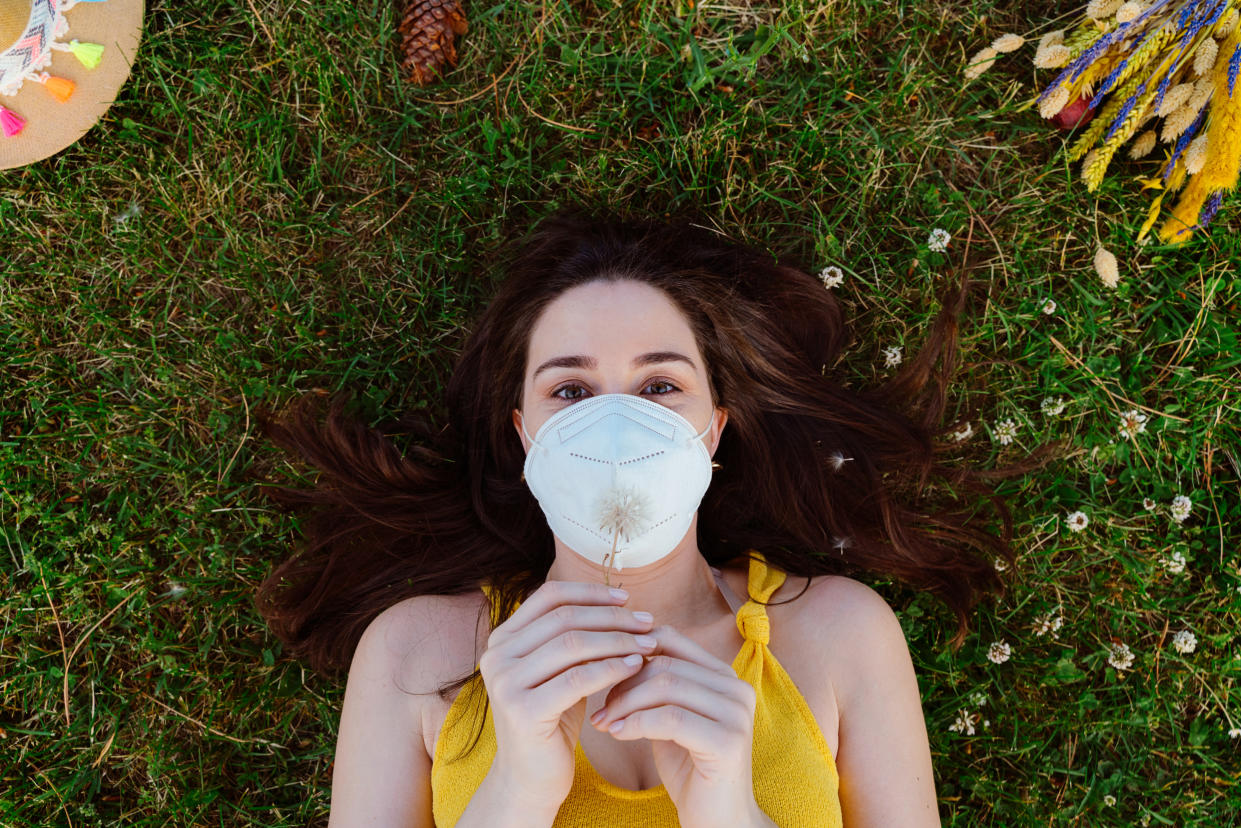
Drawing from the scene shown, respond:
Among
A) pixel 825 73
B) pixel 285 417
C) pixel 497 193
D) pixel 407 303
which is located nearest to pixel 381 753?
pixel 285 417

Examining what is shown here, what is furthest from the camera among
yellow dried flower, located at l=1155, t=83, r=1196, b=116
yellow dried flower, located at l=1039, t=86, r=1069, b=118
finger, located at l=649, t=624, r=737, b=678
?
yellow dried flower, located at l=1039, t=86, r=1069, b=118

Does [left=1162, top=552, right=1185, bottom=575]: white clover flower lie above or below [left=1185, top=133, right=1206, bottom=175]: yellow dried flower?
below

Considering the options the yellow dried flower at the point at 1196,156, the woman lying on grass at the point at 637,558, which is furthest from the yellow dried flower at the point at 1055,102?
the woman lying on grass at the point at 637,558

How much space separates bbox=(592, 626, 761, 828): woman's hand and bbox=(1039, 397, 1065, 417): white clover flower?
227cm

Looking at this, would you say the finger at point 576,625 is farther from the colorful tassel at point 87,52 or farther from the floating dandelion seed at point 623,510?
the colorful tassel at point 87,52

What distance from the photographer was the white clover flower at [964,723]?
3.82 meters

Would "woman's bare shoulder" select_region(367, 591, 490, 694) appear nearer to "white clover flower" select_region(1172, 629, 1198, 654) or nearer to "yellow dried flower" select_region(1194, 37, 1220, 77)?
"white clover flower" select_region(1172, 629, 1198, 654)

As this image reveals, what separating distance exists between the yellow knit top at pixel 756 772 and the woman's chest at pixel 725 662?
0.06 m

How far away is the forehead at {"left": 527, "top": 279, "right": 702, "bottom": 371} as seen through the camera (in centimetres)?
292

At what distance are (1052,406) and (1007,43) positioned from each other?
5.01 ft

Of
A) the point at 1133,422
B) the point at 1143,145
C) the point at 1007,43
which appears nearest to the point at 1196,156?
the point at 1143,145

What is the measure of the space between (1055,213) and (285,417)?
343 centimetres

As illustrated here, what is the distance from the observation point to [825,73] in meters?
3.96

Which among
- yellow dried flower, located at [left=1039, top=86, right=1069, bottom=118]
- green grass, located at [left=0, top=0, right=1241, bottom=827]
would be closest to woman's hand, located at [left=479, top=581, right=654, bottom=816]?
green grass, located at [left=0, top=0, right=1241, bottom=827]
